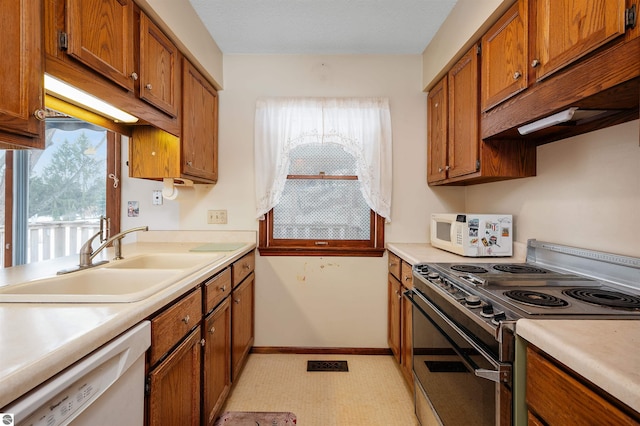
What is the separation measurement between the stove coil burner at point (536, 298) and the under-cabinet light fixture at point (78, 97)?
6.04 feet

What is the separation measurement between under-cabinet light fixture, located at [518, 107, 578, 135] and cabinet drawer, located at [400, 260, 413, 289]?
999 mm

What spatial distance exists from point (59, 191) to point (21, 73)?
2.24 m

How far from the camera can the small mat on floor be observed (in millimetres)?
1684

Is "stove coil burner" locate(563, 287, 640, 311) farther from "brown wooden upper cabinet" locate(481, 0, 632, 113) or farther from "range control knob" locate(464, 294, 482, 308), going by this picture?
"brown wooden upper cabinet" locate(481, 0, 632, 113)

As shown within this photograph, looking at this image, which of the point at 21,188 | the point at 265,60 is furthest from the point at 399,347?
the point at 21,188

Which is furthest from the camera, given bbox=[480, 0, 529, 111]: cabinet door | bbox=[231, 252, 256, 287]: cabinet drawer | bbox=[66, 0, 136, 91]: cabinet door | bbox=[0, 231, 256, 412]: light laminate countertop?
bbox=[231, 252, 256, 287]: cabinet drawer

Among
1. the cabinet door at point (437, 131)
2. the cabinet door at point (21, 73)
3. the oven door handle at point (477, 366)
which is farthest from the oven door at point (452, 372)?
the cabinet door at point (21, 73)

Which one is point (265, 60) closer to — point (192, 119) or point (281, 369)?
point (192, 119)

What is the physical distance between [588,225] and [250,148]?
90.2 inches

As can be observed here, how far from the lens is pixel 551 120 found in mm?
1219

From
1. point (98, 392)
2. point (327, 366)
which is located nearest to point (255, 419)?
point (327, 366)

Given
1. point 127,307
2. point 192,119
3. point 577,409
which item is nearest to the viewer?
point 577,409

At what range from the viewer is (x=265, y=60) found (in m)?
2.53

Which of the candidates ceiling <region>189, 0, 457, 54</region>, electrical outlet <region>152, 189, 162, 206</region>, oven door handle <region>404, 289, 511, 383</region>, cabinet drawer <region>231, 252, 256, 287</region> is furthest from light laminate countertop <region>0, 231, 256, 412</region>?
ceiling <region>189, 0, 457, 54</region>
